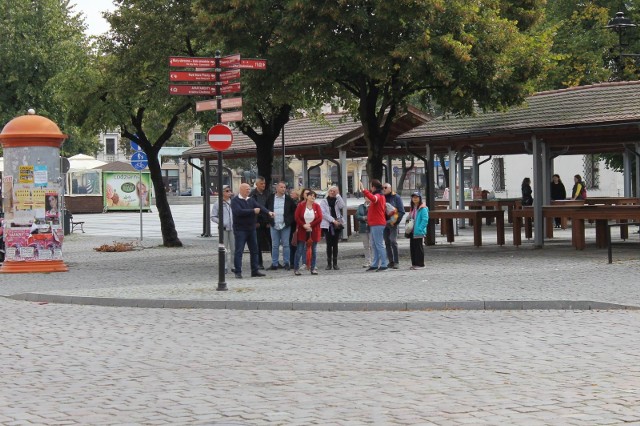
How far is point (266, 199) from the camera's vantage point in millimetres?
23781

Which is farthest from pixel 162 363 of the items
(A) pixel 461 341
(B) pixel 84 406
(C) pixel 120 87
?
(C) pixel 120 87

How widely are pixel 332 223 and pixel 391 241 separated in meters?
1.21

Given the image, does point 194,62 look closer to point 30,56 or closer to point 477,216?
point 477,216

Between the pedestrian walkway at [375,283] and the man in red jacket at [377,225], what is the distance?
431mm

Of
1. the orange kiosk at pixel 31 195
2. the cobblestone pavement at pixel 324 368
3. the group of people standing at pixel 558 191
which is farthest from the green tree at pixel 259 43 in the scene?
the group of people standing at pixel 558 191

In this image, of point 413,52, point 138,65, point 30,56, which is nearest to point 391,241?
point 413,52

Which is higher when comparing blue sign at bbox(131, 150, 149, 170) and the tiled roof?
the tiled roof

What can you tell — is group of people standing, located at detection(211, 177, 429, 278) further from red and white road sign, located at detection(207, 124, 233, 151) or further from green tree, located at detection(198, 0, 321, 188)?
red and white road sign, located at detection(207, 124, 233, 151)

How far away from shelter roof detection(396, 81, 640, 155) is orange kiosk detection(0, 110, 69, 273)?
10079 millimetres

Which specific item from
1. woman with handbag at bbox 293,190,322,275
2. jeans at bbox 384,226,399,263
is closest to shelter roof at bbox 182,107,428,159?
jeans at bbox 384,226,399,263

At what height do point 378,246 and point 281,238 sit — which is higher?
point 281,238

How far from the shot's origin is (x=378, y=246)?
22516 millimetres

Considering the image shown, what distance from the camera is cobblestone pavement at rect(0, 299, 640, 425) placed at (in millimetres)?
8422

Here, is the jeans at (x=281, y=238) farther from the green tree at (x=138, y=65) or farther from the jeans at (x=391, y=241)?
the green tree at (x=138, y=65)
